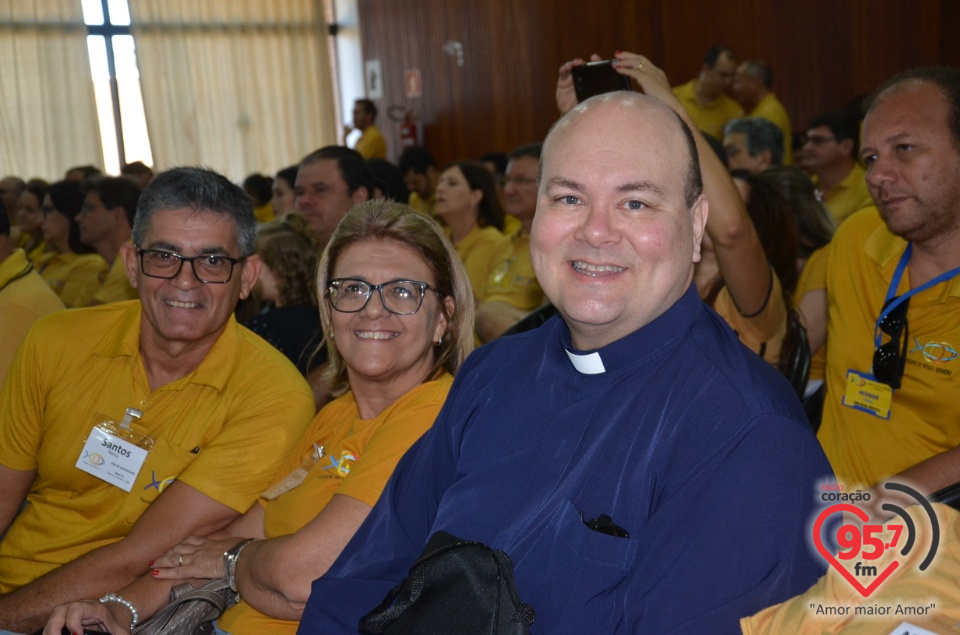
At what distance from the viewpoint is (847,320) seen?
2537 millimetres

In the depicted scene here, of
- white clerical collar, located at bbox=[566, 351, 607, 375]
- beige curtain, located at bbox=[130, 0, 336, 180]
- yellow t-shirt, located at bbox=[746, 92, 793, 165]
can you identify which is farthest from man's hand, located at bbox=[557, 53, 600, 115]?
beige curtain, located at bbox=[130, 0, 336, 180]

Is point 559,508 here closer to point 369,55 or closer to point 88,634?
point 88,634

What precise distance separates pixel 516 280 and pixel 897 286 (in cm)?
264

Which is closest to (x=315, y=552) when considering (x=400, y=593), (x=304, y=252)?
(x=400, y=593)

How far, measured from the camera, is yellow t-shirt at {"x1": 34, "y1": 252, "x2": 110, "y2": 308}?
5.47 meters

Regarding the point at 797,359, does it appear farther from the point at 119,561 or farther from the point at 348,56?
the point at 348,56

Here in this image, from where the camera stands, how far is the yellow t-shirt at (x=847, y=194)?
539cm

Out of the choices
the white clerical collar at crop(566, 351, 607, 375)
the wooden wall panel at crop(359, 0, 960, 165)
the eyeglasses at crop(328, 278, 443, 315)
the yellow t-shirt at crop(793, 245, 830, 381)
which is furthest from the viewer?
the wooden wall panel at crop(359, 0, 960, 165)

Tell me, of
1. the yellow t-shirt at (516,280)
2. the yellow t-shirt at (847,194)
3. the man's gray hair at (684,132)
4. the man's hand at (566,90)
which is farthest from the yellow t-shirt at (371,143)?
the man's gray hair at (684,132)

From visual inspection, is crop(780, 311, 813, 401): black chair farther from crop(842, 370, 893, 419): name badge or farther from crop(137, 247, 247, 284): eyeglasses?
crop(137, 247, 247, 284): eyeglasses

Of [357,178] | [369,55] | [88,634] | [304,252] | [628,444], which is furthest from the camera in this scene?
[369,55]

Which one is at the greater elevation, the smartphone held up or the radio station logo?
the smartphone held up

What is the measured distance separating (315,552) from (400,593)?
0.47 metres

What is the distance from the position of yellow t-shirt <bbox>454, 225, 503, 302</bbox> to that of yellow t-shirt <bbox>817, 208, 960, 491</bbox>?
9.43 ft
